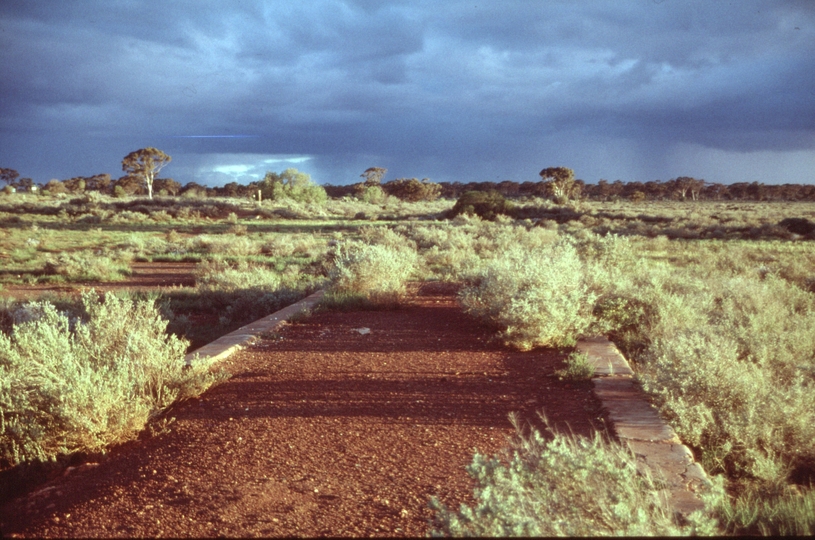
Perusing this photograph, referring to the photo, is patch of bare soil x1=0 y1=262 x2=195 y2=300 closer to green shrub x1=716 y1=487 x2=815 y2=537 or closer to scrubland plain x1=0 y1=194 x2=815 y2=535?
scrubland plain x1=0 y1=194 x2=815 y2=535

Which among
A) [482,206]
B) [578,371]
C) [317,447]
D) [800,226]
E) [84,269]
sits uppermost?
[482,206]

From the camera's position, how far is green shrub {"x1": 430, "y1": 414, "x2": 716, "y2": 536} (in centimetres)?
206

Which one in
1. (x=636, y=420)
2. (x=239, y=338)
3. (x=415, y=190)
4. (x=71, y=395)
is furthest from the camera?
(x=415, y=190)

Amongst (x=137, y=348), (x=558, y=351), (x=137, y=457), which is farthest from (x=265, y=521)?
(x=558, y=351)

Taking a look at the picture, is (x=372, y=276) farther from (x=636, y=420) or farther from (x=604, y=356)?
(x=636, y=420)

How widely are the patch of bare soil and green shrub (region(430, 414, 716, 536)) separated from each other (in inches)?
442

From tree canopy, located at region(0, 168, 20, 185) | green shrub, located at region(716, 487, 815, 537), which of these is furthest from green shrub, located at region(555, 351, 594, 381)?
tree canopy, located at region(0, 168, 20, 185)

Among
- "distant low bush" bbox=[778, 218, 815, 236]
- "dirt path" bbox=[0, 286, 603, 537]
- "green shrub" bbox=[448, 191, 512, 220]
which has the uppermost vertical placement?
"green shrub" bbox=[448, 191, 512, 220]

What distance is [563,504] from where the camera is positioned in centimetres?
224

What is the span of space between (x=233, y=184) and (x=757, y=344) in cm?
8532

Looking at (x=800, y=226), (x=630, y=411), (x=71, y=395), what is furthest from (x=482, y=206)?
(x=71, y=395)

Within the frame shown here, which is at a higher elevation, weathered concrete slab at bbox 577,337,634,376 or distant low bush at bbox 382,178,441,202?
distant low bush at bbox 382,178,441,202

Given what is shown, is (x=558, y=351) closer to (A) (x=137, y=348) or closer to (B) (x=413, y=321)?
(B) (x=413, y=321)

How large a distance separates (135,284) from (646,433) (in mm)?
13024
